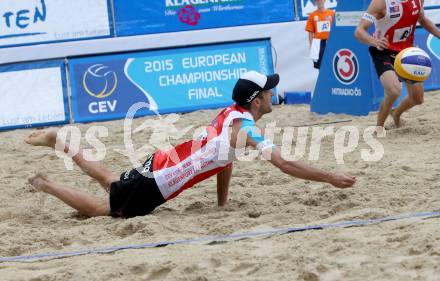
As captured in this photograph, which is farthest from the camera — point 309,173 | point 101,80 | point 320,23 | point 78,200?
point 320,23

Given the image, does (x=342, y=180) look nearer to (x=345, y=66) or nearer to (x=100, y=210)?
(x=100, y=210)

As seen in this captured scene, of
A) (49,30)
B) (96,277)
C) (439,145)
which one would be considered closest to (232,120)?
(96,277)

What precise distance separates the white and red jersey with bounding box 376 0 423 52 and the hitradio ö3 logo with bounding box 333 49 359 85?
137 cm

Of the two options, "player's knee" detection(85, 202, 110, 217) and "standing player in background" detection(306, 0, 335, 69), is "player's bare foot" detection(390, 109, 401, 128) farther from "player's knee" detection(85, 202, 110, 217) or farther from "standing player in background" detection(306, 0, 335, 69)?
"player's knee" detection(85, 202, 110, 217)

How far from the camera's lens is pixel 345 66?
31.7 ft

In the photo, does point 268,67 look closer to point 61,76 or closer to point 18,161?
point 61,76

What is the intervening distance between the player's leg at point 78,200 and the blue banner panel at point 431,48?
652 cm

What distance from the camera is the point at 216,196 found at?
632 cm

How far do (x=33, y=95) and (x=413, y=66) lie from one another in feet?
17.4

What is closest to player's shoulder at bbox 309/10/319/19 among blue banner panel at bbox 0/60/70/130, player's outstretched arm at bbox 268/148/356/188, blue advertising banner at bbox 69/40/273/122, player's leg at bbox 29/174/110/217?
blue advertising banner at bbox 69/40/273/122

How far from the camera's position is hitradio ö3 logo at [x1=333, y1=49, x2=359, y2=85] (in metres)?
9.56

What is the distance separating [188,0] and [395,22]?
4.37m

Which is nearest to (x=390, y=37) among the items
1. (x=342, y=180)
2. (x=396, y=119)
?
(x=396, y=119)

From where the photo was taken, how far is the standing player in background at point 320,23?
11281mm
